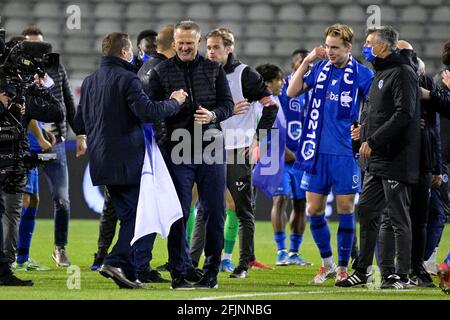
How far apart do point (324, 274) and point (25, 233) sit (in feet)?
10.3

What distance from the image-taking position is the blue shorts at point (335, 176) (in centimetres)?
912

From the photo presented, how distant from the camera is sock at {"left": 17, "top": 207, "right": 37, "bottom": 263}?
10328 millimetres

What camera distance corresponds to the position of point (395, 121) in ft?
26.6

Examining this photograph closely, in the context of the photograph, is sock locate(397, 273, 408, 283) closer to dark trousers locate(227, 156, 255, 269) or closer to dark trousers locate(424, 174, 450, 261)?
dark trousers locate(424, 174, 450, 261)

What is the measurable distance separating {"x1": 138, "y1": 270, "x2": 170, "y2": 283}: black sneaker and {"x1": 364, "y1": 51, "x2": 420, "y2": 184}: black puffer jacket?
2.07 m

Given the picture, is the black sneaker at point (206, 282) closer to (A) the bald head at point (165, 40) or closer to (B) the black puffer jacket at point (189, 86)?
(B) the black puffer jacket at point (189, 86)

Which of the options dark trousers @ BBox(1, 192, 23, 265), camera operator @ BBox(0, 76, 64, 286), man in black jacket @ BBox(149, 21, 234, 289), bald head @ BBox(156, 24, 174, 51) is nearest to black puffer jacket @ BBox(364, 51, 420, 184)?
man in black jacket @ BBox(149, 21, 234, 289)

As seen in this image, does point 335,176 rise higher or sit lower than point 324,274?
higher

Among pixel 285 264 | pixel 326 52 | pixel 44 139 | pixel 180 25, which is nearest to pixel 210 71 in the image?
pixel 180 25

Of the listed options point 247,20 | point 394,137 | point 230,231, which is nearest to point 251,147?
point 230,231

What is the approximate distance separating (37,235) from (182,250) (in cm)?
638

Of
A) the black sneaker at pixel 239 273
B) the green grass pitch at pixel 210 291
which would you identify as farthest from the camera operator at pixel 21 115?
the black sneaker at pixel 239 273

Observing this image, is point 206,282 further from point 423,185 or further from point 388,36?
point 388,36

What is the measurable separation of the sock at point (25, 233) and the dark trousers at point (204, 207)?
269cm
